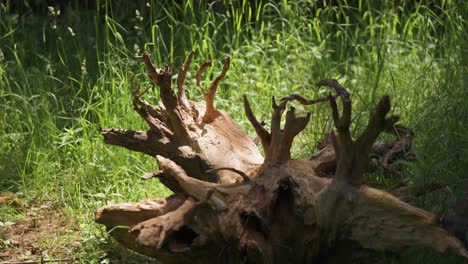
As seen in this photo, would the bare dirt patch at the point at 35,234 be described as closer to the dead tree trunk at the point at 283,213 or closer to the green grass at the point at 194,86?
the green grass at the point at 194,86

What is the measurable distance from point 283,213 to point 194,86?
2.35m

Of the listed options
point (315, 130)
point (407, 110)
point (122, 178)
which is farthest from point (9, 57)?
point (407, 110)

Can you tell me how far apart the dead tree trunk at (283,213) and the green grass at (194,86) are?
364mm

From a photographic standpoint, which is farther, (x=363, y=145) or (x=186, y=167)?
(x=186, y=167)

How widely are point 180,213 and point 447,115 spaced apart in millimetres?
1903

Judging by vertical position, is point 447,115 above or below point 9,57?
above

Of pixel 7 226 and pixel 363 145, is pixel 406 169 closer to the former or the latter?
pixel 363 145

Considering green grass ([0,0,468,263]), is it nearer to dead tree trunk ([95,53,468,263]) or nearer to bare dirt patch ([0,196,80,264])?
bare dirt patch ([0,196,80,264])

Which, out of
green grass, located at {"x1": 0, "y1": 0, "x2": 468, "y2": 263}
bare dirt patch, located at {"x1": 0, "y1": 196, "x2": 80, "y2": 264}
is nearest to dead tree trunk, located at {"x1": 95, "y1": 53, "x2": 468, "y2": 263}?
green grass, located at {"x1": 0, "y1": 0, "x2": 468, "y2": 263}

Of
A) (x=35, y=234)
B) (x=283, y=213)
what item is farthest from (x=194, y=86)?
(x=283, y=213)

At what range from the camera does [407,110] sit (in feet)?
16.8

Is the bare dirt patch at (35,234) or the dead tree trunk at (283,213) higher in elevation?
the dead tree trunk at (283,213)

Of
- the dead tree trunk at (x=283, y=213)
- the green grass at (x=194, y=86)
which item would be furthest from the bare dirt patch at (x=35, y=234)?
the dead tree trunk at (x=283, y=213)

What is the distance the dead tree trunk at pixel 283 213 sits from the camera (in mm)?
3105
